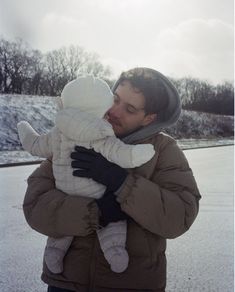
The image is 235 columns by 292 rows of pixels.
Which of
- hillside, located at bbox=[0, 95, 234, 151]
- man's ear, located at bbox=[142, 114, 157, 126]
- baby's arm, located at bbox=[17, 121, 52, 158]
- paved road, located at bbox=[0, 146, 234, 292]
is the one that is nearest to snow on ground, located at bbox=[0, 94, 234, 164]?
hillside, located at bbox=[0, 95, 234, 151]

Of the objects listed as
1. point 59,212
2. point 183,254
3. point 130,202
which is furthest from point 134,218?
point 183,254

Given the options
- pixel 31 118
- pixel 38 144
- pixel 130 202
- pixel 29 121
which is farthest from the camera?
pixel 31 118

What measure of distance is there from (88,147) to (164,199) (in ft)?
1.16

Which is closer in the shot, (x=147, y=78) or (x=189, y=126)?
(x=147, y=78)

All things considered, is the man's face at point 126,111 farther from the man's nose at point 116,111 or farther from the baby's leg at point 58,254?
the baby's leg at point 58,254

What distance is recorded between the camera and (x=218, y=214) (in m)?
6.15

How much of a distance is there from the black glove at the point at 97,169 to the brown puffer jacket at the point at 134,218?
38 mm

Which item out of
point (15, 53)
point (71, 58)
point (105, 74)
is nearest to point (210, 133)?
point (105, 74)

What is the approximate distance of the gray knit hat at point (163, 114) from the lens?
5.84 ft

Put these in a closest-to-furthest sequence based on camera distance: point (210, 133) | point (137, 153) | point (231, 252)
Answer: point (137, 153)
point (231, 252)
point (210, 133)

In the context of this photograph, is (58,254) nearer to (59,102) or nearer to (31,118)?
(59,102)

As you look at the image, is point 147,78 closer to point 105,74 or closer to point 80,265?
point 80,265

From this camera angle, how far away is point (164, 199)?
5.30 feet

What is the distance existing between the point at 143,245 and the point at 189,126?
45.7 meters
